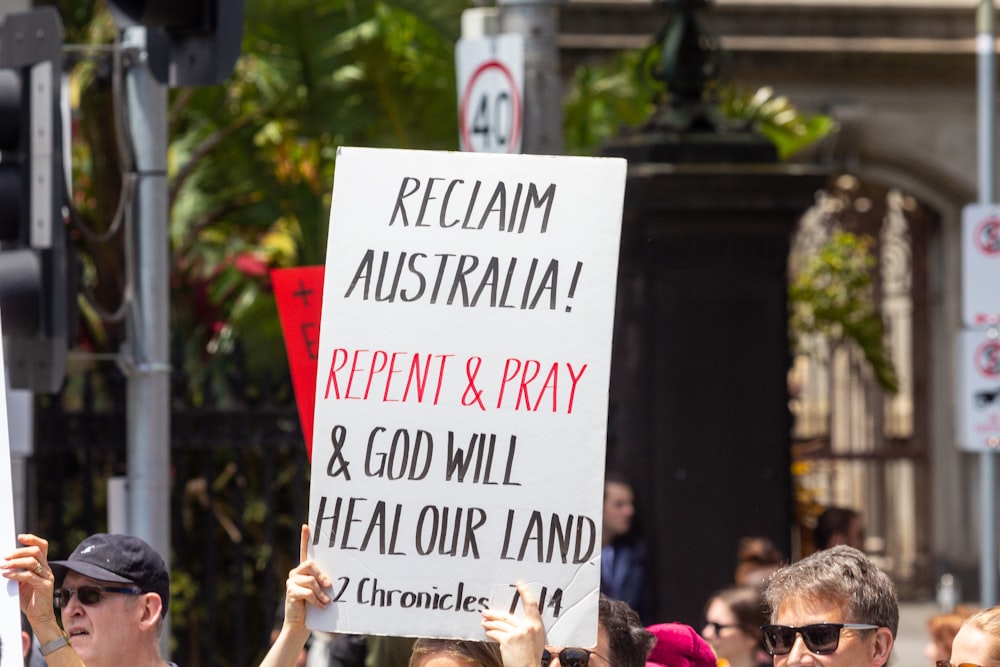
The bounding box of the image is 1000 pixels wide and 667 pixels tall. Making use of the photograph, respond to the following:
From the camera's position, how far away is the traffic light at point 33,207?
22.3 ft

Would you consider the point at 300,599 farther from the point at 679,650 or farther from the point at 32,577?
the point at 679,650

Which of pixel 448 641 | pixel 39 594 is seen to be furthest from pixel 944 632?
pixel 39 594

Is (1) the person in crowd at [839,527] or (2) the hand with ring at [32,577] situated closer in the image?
(2) the hand with ring at [32,577]

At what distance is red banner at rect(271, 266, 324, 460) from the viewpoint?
5.49 m

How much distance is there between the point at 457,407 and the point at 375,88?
10120 mm

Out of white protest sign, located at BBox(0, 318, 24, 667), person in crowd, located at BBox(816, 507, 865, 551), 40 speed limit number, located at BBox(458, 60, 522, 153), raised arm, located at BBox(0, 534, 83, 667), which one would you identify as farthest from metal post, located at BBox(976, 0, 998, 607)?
white protest sign, located at BBox(0, 318, 24, 667)

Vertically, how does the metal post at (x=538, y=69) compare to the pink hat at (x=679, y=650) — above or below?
above

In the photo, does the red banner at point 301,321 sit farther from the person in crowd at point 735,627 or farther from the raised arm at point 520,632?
the person in crowd at point 735,627

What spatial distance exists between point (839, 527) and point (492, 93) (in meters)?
3.54

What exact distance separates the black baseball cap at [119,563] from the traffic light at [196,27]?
2343 mm

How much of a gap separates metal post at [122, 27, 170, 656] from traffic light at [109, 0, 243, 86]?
35 centimetres

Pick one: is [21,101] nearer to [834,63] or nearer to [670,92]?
[670,92]

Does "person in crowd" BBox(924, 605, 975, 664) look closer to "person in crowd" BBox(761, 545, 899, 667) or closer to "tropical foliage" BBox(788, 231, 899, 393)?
"person in crowd" BBox(761, 545, 899, 667)

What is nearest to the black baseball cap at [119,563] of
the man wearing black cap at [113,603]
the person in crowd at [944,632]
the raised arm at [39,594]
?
the man wearing black cap at [113,603]
